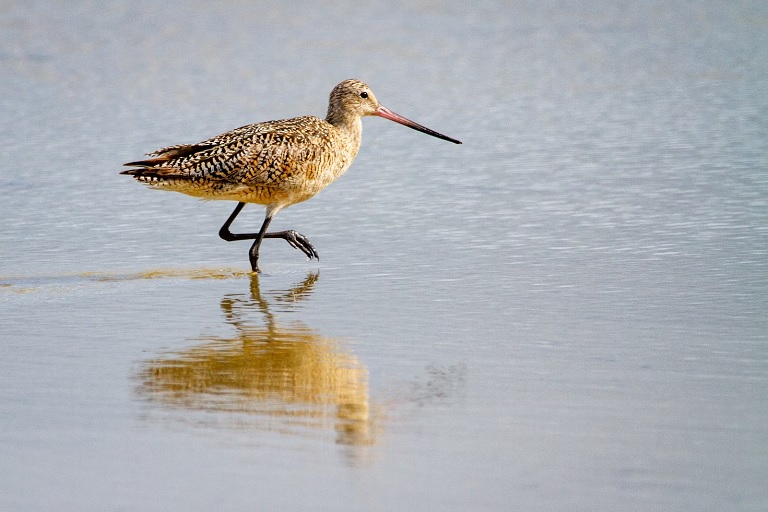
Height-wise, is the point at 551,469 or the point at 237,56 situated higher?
the point at 237,56

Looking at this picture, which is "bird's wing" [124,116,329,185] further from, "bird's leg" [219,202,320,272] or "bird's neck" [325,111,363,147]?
"bird's neck" [325,111,363,147]

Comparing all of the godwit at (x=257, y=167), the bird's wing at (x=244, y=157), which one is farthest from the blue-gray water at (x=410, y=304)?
the bird's wing at (x=244, y=157)

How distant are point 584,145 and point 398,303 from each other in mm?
4787

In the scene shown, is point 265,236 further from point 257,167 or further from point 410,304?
point 410,304

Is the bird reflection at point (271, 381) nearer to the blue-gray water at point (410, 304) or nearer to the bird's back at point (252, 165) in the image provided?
the blue-gray water at point (410, 304)

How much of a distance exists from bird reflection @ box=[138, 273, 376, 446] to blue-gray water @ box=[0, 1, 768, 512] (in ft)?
0.06

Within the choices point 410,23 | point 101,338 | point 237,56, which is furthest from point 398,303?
point 410,23

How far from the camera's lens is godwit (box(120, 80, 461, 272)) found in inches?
301

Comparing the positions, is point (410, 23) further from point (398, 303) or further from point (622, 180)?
point (398, 303)

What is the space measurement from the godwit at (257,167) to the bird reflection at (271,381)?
1663 millimetres

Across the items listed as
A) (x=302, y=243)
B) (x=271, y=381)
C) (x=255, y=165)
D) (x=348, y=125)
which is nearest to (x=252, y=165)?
(x=255, y=165)

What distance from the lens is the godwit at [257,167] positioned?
7641 mm

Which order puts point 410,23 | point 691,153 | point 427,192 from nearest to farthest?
point 427,192 < point 691,153 < point 410,23

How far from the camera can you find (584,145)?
10648mm
